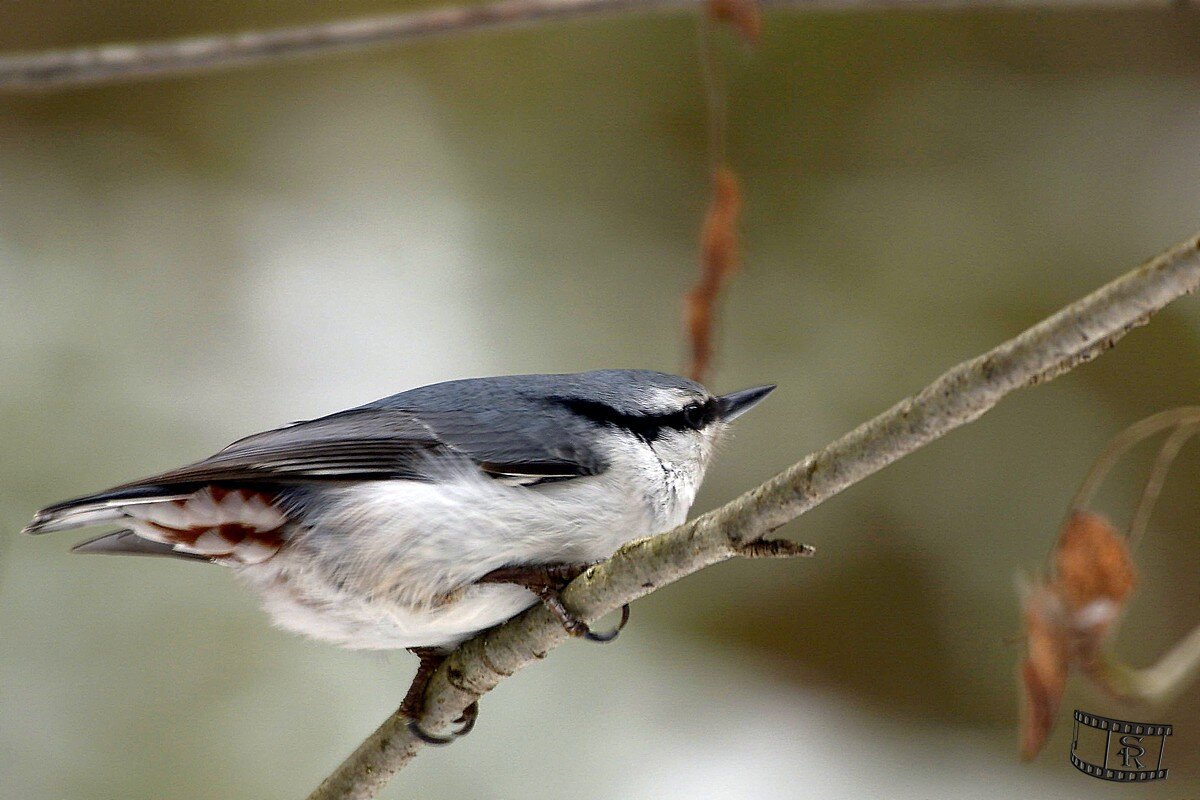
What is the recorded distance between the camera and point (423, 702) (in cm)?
185

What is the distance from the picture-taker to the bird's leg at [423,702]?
1.83 metres

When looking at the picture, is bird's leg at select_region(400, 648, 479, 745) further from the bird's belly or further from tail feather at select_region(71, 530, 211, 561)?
tail feather at select_region(71, 530, 211, 561)

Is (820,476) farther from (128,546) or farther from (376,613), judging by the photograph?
(128,546)

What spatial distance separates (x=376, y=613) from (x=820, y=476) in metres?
0.88

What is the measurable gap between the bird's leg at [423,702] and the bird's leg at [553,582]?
272mm

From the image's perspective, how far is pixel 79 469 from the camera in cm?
347

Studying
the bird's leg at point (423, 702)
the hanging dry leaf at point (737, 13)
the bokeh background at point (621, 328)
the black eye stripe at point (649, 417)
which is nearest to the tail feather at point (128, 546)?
the bird's leg at point (423, 702)

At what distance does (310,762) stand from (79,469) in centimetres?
121

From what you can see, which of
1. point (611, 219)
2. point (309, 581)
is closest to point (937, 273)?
point (611, 219)

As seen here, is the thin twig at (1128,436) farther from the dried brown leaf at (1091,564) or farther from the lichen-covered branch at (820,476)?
the lichen-covered branch at (820,476)

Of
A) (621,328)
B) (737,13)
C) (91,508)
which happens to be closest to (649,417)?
(737,13)

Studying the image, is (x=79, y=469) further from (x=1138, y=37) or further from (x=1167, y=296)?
(x=1138, y=37)

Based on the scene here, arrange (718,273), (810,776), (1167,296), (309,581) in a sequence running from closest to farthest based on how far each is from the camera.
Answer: (1167,296) → (718,273) → (309,581) → (810,776)

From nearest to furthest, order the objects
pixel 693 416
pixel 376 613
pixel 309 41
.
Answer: pixel 376 613 → pixel 309 41 → pixel 693 416
